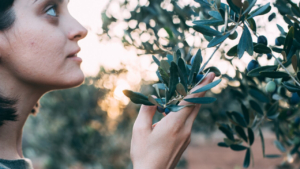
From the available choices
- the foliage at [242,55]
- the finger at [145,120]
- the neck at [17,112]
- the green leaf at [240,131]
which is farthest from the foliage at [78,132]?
the finger at [145,120]

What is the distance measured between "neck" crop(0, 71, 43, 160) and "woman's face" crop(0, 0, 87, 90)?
0.04m

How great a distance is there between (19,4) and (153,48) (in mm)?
808

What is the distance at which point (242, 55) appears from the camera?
2.41 ft

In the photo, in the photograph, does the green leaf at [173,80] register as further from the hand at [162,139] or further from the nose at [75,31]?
the nose at [75,31]

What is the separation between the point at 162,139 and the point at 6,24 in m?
0.68

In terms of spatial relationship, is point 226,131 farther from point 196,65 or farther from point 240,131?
point 196,65

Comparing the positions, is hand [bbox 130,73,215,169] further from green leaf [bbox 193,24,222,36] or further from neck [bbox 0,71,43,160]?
neck [bbox 0,71,43,160]

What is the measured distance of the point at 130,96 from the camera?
681mm

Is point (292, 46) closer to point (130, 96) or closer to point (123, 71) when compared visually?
point (130, 96)

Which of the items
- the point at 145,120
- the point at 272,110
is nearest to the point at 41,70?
the point at 145,120

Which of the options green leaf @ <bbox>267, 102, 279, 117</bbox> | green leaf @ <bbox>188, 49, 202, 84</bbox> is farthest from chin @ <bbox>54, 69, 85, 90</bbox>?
green leaf @ <bbox>267, 102, 279, 117</bbox>

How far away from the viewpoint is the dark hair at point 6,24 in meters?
0.92

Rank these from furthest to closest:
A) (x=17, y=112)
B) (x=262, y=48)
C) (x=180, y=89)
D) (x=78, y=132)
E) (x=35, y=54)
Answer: (x=78, y=132) → (x=17, y=112) → (x=35, y=54) → (x=262, y=48) → (x=180, y=89)

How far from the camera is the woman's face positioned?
2.97 ft
